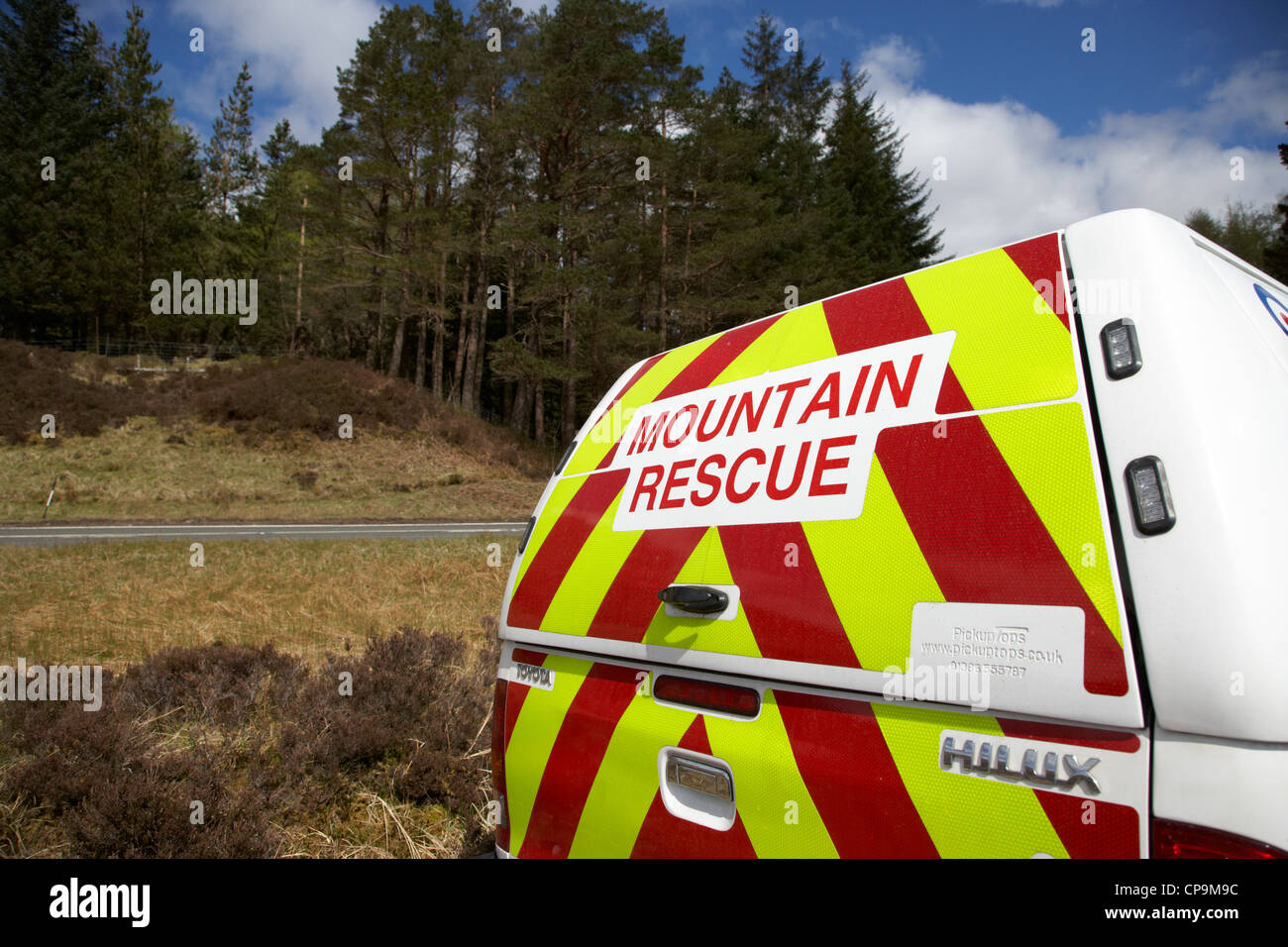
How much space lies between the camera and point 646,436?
98.0 inches

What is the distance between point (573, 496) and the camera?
2.62 meters

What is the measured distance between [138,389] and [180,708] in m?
26.9

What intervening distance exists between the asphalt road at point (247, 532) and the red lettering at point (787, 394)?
12.8m

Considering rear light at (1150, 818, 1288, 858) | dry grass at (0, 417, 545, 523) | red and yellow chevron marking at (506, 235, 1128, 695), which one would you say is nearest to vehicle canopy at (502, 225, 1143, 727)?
red and yellow chevron marking at (506, 235, 1128, 695)

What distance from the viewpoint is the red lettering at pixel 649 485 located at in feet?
7.44

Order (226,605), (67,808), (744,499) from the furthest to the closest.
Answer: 1. (226,605)
2. (67,808)
3. (744,499)

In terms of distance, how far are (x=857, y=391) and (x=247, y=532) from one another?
52.5ft

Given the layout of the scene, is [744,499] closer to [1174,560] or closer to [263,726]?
[1174,560]

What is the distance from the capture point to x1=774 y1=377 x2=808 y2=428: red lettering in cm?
206

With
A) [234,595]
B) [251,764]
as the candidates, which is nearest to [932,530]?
[251,764]

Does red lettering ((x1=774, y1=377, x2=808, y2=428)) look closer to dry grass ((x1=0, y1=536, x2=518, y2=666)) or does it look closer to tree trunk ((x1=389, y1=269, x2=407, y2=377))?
dry grass ((x1=0, y1=536, x2=518, y2=666))

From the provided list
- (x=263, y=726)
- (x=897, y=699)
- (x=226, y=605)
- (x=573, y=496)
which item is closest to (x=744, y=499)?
(x=897, y=699)
